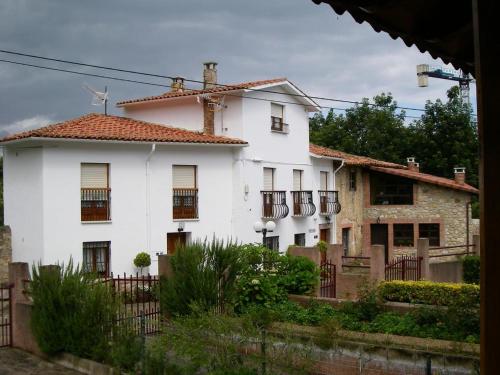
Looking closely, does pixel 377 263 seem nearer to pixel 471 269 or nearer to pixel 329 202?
pixel 471 269

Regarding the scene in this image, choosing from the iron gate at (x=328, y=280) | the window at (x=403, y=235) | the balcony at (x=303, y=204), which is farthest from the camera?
the window at (x=403, y=235)

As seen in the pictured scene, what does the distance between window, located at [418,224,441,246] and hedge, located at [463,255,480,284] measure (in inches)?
383

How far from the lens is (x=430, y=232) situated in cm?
3288

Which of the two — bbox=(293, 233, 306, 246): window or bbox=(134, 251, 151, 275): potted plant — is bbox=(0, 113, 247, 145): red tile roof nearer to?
bbox=(134, 251, 151, 275): potted plant

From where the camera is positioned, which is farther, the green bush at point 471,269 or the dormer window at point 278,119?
the dormer window at point 278,119

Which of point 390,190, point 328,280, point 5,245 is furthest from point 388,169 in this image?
point 5,245

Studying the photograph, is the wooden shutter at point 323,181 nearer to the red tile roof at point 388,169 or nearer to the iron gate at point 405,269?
the red tile roof at point 388,169

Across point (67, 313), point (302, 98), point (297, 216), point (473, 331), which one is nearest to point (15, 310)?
point (67, 313)

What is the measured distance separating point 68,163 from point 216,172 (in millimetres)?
6385

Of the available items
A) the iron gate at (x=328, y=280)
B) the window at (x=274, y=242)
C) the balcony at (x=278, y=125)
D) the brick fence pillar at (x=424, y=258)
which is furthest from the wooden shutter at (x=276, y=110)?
the iron gate at (x=328, y=280)

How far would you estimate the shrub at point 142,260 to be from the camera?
22.4 m

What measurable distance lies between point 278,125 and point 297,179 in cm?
300

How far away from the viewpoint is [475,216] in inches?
1449

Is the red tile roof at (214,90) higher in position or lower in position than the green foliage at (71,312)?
higher
